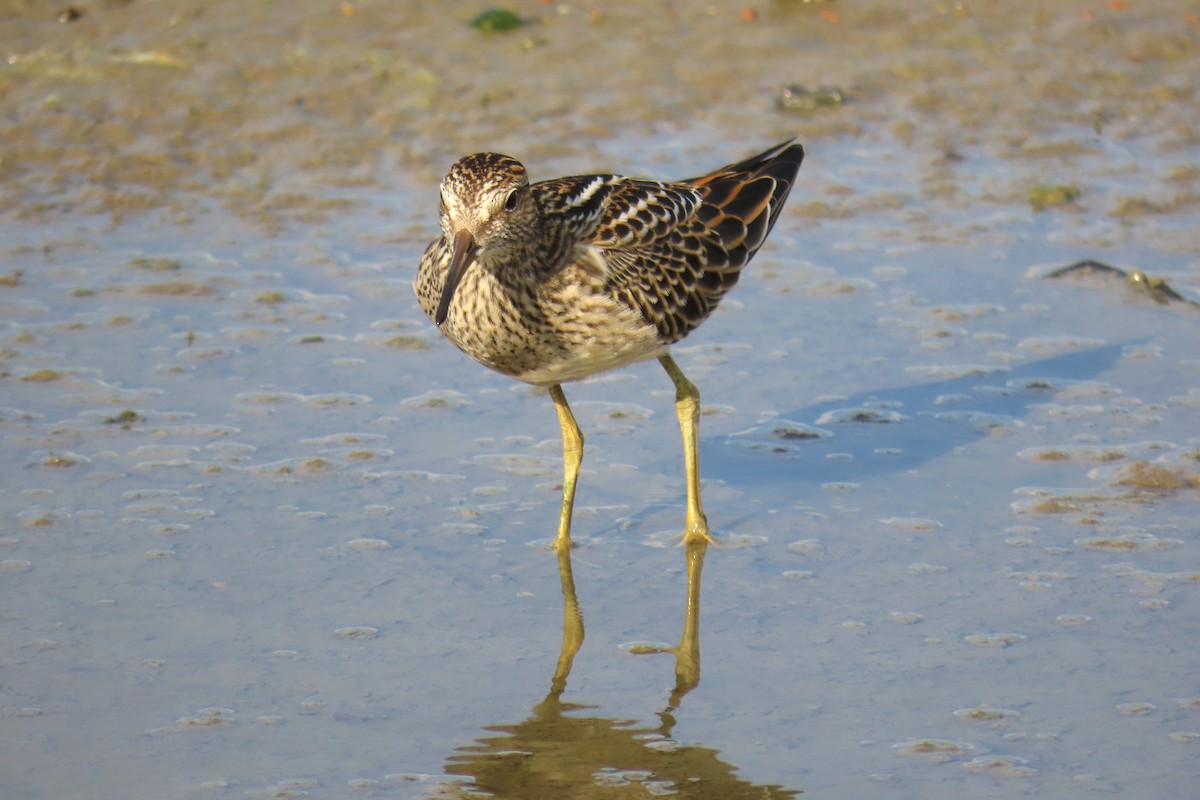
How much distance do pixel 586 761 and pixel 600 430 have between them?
2542 mm

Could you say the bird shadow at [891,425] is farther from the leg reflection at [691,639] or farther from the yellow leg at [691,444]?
the leg reflection at [691,639]

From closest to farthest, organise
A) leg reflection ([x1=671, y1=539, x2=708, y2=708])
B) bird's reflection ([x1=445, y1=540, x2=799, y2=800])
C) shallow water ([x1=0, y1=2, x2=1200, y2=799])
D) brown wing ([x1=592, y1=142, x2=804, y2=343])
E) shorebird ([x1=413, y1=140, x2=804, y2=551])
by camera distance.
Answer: bird's reflection ([x1=445, y1=540, x2=799, y2=800])
shallow water ([x1=0, y1=2, x2=1200, y2=799])
leg reflection ([x1=671, y1=539, x2=708, y2=708])
shorebird ([x1=413, y1=140, x2=804, y2=551])
brown wing ([x1=592, y1=142, x2=804, y2=343])

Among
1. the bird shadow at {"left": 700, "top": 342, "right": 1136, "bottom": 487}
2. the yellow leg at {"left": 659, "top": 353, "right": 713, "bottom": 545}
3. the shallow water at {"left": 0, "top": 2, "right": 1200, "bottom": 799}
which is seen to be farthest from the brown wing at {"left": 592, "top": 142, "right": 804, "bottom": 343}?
the shallow water at {"left": 0, "top": 2, "right": 1200, "bottom": 799}

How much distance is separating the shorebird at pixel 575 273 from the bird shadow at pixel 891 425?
0.50 metres

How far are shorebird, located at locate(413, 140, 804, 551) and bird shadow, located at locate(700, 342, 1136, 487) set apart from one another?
504 mm

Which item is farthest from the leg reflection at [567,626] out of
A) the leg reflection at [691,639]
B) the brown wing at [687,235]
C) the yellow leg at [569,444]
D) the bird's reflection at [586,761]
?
the brown wing at [687,235]

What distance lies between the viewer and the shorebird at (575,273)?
5496 mm

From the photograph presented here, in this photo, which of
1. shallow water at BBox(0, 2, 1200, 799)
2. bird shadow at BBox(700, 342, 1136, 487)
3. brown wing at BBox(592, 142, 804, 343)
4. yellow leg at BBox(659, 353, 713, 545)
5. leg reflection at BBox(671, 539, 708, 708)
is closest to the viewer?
shallow water at BBox(0, 2, 1200, 799)

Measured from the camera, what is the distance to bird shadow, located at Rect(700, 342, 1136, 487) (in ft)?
22.1

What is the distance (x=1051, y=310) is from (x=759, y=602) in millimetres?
3080

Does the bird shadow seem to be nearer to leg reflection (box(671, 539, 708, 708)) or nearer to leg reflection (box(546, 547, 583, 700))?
leg reflection (box(671, 539, 708, 708))

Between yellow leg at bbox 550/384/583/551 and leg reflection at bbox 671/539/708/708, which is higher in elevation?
yellow leg at bbox 550/384/583/551

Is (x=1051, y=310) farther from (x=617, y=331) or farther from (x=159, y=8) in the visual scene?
(x=159, y=8)

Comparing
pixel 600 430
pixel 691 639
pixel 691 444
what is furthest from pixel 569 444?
pixel 691 639
